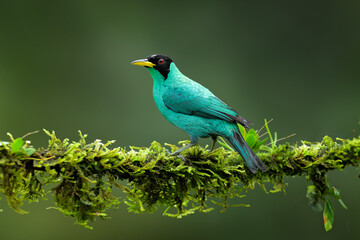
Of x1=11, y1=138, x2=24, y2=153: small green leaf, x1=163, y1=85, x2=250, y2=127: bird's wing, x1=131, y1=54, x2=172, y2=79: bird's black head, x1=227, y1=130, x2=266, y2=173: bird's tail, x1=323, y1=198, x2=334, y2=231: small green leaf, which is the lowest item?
x1=11, y1=138, x2=24, y2=153: small green leaf

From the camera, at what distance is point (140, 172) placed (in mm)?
2877

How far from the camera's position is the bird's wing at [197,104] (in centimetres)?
363

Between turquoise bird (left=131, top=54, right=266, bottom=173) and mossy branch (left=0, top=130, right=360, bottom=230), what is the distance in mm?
303

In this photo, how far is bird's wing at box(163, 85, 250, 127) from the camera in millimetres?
3631

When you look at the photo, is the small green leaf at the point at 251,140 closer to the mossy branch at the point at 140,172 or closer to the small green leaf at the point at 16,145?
the mossy branch at the point at 140,172

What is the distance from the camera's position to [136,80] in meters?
8.27

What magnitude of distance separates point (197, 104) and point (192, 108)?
0.06 meters

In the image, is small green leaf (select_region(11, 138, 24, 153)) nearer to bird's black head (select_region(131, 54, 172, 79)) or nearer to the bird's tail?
the bird's tail

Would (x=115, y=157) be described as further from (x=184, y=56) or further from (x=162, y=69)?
(x=184, y=56)

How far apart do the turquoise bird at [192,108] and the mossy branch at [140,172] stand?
30cm

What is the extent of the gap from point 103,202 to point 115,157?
0.32 metres

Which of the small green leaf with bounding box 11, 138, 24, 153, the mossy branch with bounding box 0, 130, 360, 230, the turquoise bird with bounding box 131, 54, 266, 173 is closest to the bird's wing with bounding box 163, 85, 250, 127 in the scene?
the turquoise bird with bounding box 131, 54, 266, 173

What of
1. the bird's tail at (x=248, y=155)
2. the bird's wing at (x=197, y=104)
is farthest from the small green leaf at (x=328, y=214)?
the bird's wing at (x=197, y=104)

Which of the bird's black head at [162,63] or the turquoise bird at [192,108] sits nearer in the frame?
the turquoise bird at [192,108]
